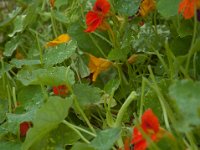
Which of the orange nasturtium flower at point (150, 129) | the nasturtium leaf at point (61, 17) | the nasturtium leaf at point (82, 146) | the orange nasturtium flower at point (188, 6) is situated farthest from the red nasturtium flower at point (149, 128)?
the nasturtium leaf at point (61, 17)

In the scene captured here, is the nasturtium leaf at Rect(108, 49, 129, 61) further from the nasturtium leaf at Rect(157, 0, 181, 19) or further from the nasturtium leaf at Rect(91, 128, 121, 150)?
the nasturtium leaf at Rect(91, 128, 121, 150)

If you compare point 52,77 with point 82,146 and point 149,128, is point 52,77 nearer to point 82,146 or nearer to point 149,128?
point 82,146

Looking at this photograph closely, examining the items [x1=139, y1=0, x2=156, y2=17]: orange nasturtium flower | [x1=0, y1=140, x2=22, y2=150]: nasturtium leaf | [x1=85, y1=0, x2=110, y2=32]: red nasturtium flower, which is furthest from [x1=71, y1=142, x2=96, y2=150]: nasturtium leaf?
[x1=139, y1=0, x2=156, y2=17]: orange nasturtium flower

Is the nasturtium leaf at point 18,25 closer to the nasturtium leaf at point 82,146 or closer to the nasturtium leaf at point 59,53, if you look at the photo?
the nasturtium leaf at point 59,53

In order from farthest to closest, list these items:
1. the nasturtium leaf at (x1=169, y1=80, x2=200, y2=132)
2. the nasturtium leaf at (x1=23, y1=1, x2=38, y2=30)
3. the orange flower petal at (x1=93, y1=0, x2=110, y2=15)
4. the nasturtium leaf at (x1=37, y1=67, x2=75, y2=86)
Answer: the nasturtium leaf at (x1=23, y1=1, x2=38, y2=30), the orange flower petal at (x1=93, y1=0, x2=110, y2=15), the nasturtium leaf at (x1=37, y1=67, x2=75, y2=86), the nasturtium leaf at (x1=169, y1=80, x2=200, y2=132)

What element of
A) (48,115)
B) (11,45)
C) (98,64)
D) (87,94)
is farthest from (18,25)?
(48,115)

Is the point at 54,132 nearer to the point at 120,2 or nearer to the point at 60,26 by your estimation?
the point at 120,2

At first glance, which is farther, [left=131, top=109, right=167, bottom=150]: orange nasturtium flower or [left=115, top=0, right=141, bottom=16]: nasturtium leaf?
[left=115, top=0, right=141, bottom=16]: nasturtium leaf
